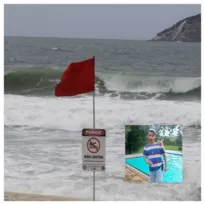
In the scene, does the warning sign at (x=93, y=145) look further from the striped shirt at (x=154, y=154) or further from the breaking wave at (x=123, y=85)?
the breaking wave at (x=123, y=85)

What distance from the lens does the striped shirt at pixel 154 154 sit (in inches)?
213

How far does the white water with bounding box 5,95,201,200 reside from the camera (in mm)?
5883

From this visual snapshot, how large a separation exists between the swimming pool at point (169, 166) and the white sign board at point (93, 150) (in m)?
2.05

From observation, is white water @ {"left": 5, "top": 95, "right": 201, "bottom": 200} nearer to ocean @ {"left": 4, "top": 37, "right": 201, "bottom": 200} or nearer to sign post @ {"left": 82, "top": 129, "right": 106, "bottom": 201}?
ocean @ {"left": 4, "top": 37, "right": 201, "bottom": 200}

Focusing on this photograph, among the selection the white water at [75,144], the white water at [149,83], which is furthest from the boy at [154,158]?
the white water at [149,83]

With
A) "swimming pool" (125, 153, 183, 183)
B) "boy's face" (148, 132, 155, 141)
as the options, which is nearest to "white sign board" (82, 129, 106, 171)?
"swimming pool" (125, 153, 183, 183)

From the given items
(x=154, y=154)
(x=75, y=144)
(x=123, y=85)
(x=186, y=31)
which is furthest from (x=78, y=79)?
(x=186, y=31)

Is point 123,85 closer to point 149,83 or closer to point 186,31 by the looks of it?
point 149,83

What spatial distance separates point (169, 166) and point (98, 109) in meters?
4.26

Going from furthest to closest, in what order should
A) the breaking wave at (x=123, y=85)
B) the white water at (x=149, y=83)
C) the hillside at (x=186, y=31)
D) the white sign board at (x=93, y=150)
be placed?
the hillside at (x=186, y=31) < the white water at (x=149, y=83) < the breaking wave at (x=123, y=85) < the white sign board at (x=93, y=150)

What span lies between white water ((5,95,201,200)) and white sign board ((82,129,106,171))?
2.10 metres

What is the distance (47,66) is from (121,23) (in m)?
2.46

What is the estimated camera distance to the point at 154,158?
5.40 metres

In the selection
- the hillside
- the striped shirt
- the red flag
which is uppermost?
the hillside
